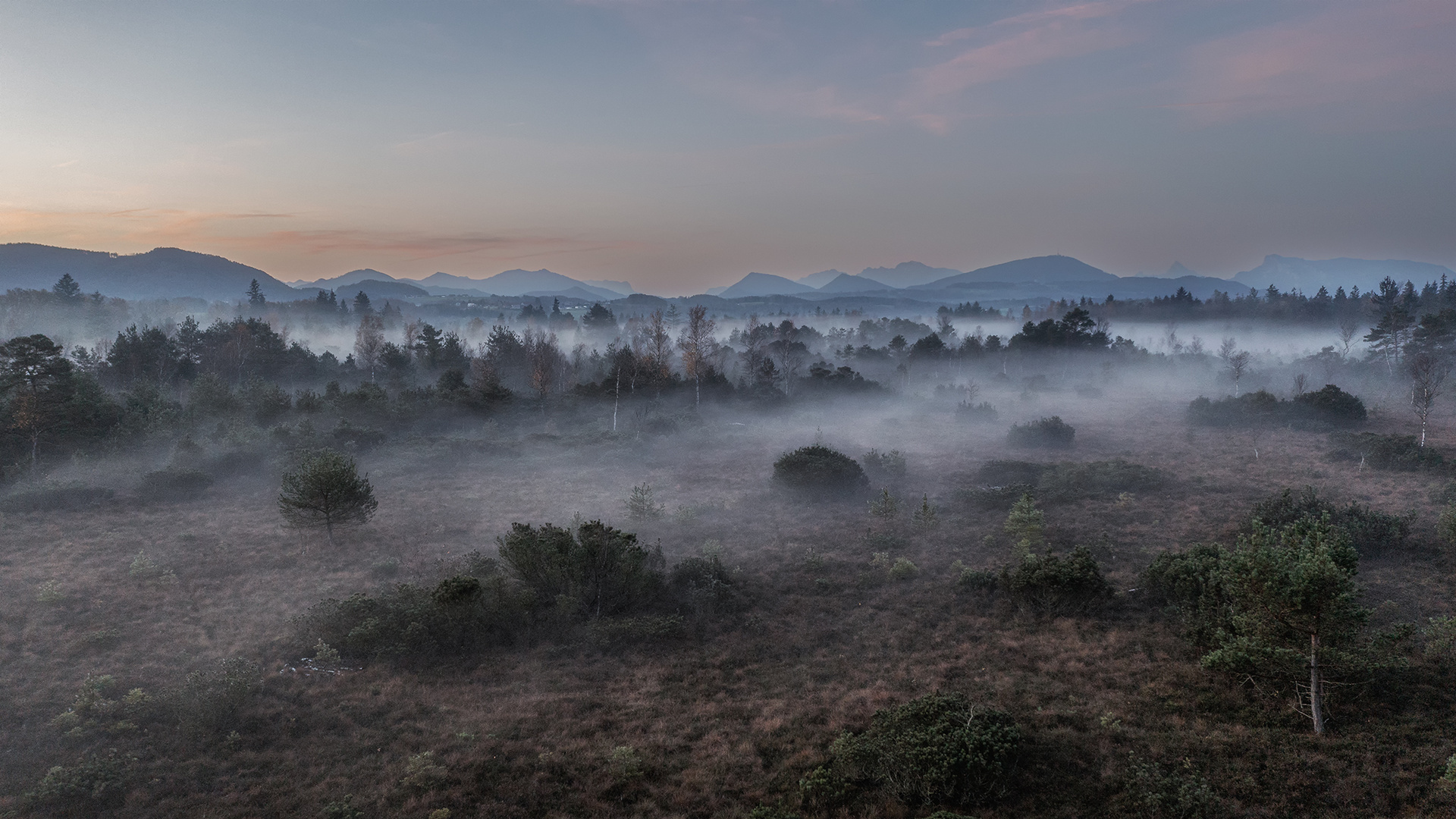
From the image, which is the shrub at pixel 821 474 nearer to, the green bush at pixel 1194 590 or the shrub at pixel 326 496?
the green bush at pixel 1194 590

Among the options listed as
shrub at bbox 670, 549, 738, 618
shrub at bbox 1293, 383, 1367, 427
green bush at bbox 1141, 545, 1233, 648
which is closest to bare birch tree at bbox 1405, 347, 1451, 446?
shrub at bbox 1293, 383, 1367, 427

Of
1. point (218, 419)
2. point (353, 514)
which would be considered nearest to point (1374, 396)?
point (353, 514)

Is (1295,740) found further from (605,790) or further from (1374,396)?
(1374,396)

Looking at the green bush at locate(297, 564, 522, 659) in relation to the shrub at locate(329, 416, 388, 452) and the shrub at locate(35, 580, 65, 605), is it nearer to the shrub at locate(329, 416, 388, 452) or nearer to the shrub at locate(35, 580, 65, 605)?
the shrub at locate(35, 580, 65, 605)

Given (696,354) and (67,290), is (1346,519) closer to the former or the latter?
(696,354)

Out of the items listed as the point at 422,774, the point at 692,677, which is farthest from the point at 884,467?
the point at 422,774
